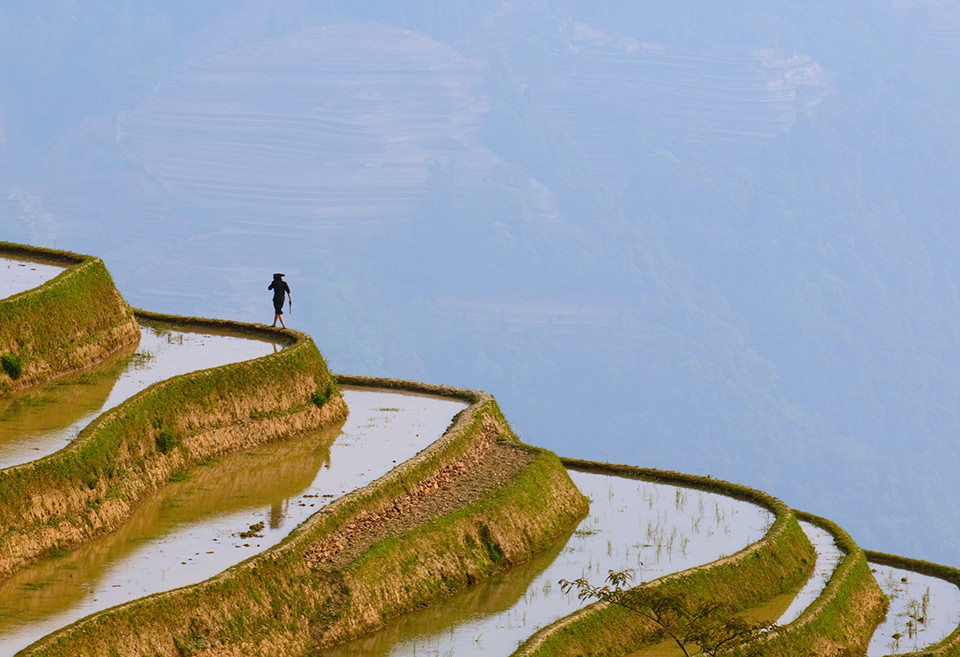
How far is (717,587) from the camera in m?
28.9

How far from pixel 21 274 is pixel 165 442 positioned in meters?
10.6

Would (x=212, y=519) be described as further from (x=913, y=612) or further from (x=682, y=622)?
(x=913, y=612)

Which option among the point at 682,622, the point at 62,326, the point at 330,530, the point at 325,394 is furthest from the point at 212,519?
the point at 325,394

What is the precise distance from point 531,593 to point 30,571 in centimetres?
928

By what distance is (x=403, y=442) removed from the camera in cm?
→ 3372

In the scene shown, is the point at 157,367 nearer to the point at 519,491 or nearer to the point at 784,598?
the point at 519,491

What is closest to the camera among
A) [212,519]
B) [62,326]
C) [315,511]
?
[212,519]

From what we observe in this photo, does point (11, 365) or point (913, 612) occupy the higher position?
point (11, 365)

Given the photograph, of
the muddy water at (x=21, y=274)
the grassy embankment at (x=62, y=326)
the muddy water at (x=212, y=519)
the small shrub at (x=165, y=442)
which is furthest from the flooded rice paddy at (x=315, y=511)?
the small shrub at (x=165, y=442)

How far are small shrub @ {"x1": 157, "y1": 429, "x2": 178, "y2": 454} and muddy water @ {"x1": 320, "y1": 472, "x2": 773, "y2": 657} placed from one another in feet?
20.3

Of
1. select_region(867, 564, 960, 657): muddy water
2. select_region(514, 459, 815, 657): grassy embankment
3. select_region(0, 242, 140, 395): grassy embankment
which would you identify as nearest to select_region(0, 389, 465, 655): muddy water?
select_region(0, 242, 140, 395): grassy embankment

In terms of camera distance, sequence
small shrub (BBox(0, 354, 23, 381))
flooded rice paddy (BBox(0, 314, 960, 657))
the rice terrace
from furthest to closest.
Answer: small shrub (BBox(0, 354, 23, 381)), flooded rice paddy (BBox(0, 314, 960, 657)), the rice terrace

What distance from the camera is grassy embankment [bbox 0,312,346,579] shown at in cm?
2380

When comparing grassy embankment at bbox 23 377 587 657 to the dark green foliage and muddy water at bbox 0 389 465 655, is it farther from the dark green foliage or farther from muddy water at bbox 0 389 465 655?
muddy water at bbox 0 389 465 655
